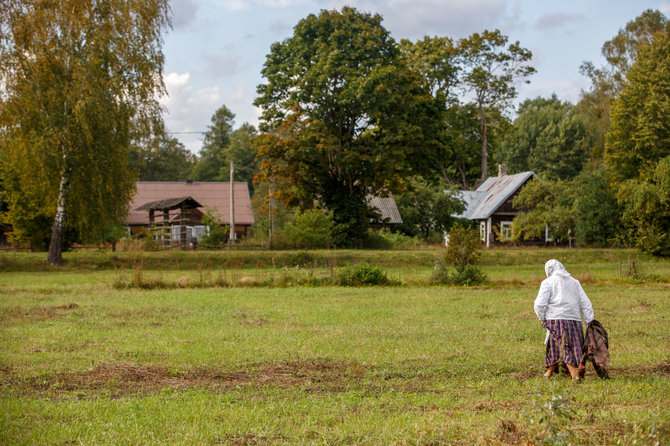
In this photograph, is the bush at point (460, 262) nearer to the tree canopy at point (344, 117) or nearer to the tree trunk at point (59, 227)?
the tree canopy at point (344, 117)

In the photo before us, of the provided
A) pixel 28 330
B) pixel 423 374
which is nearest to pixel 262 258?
pixel 28 330

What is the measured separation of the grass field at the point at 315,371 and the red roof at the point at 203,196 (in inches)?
1699

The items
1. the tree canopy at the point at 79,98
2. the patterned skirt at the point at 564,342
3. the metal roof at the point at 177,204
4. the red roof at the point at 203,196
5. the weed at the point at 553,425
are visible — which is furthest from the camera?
the red roof at the point at 203,196

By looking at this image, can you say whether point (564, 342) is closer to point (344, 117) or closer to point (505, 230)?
point (344, 117)

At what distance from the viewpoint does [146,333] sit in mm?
13453

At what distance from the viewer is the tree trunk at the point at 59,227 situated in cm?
3238

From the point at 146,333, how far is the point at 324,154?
28067 millimetres

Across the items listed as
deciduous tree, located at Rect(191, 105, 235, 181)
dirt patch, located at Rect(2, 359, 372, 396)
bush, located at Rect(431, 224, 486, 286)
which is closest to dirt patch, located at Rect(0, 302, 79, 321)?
dirt patch, located at Rect(2, 359, 372, 396)

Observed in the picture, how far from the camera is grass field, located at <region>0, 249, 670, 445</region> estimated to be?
666cm

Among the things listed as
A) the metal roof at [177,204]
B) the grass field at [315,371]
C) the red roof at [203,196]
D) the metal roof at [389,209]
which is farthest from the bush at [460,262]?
the red roof at [203,196]

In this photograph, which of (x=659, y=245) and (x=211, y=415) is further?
(x=659, y=245)

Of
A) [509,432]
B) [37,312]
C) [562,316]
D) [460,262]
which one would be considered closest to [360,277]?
[460,262]

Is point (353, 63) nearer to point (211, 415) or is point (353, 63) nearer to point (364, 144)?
point (364, 144)

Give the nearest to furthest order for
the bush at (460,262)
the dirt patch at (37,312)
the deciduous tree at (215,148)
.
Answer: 1. the dirt patch at (37,312)
2. the bush at (460,262)
3. the deciduous tree at (215,148)
